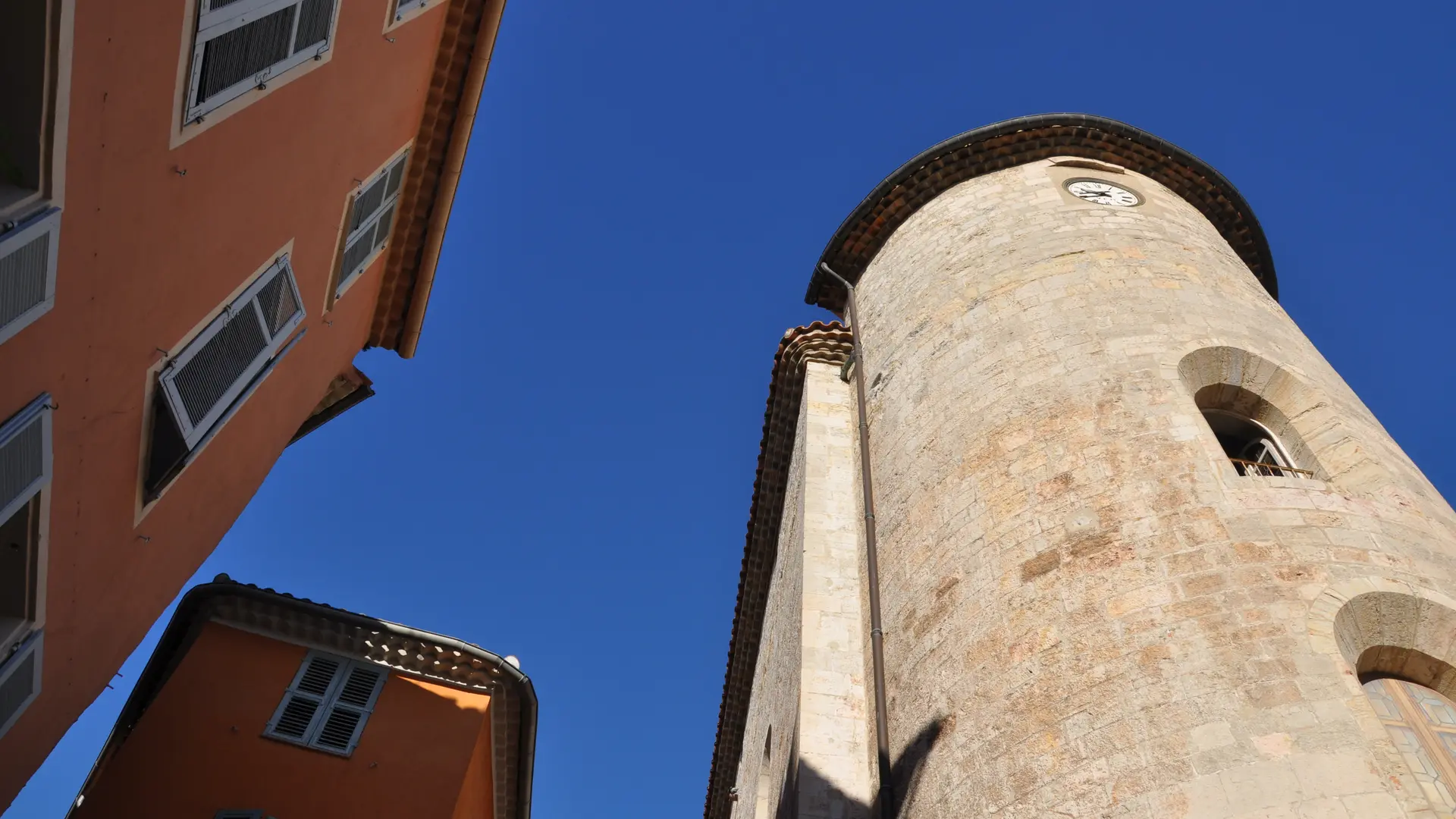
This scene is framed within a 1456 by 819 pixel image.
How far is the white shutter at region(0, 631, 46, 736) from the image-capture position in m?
5.39

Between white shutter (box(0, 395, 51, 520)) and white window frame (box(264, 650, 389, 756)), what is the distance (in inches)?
238

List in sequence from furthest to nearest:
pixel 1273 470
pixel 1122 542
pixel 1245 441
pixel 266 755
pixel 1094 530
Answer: pixel 266 755, pixel 1245 441, pixel 1273 470, pixel 1094 530, pixel 1122 542

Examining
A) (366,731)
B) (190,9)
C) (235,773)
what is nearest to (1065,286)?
(190,9)

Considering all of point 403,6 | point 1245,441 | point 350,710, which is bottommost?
point 350,710

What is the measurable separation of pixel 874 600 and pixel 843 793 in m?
1.40

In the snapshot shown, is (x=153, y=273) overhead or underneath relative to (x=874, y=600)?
underneath

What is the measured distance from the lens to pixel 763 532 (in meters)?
13.9

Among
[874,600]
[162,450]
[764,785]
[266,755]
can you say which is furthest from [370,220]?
[764,785]

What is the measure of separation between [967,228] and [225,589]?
28.9 feet

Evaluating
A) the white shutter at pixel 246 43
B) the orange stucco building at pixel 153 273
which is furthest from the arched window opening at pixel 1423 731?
the white shutter at pixel 246 43

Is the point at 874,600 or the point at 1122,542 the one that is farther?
the point at 874,600

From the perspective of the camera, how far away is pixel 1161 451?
266 inches

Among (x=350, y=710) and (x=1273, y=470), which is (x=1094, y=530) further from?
(x=350, y=710)

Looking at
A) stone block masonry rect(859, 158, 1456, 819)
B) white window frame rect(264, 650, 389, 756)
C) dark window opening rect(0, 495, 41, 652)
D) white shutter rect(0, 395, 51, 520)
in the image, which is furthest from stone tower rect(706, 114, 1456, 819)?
white shutter rect(0, 395, 51, 520)
